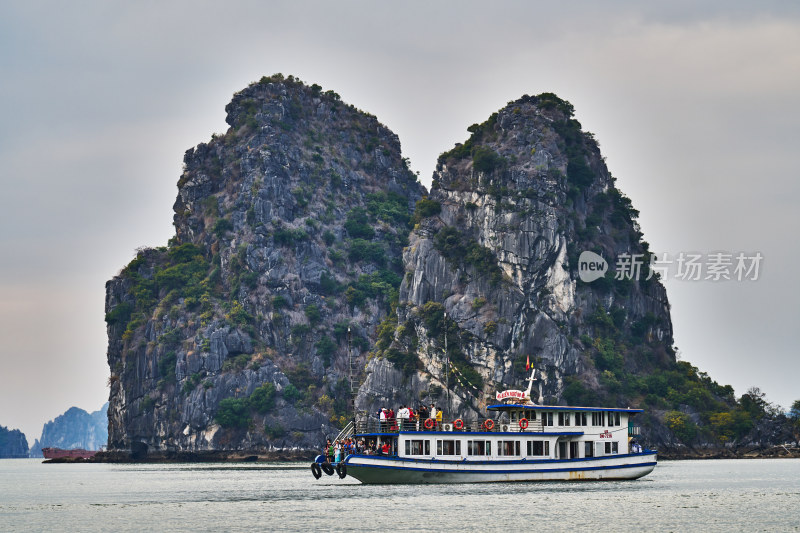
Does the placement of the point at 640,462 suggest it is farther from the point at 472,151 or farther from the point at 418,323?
the point at 472,151

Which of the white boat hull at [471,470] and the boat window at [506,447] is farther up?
the boat window at [506,447]

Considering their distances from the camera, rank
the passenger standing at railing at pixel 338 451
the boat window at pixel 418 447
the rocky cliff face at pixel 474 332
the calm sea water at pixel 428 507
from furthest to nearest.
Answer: the rocky cliff face at pixel 474 332 → the passenger standing at railing at pixel 338 451 → the boat window at pixel 418 447 → the calm sea water at pixel 428 507

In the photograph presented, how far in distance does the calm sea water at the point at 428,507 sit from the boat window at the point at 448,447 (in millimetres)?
A: 2477

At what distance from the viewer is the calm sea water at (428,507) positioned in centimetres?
5284

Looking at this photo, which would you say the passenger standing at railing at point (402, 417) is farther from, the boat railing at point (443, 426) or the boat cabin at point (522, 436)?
the boat cabin at point (522, 436)

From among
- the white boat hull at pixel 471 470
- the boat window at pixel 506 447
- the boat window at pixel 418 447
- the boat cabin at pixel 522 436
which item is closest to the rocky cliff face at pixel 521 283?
the boat cabin at pixel 522 436

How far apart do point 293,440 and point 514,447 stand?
112m

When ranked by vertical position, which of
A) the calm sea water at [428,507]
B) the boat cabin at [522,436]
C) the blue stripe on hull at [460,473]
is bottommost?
the calm sea water at [428,507]

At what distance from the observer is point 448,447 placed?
241ft

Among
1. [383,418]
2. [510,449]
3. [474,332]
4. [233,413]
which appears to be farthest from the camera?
[233,413]

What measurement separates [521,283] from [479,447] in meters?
94.8

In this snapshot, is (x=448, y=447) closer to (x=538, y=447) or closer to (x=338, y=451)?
(x=538, y=447)
